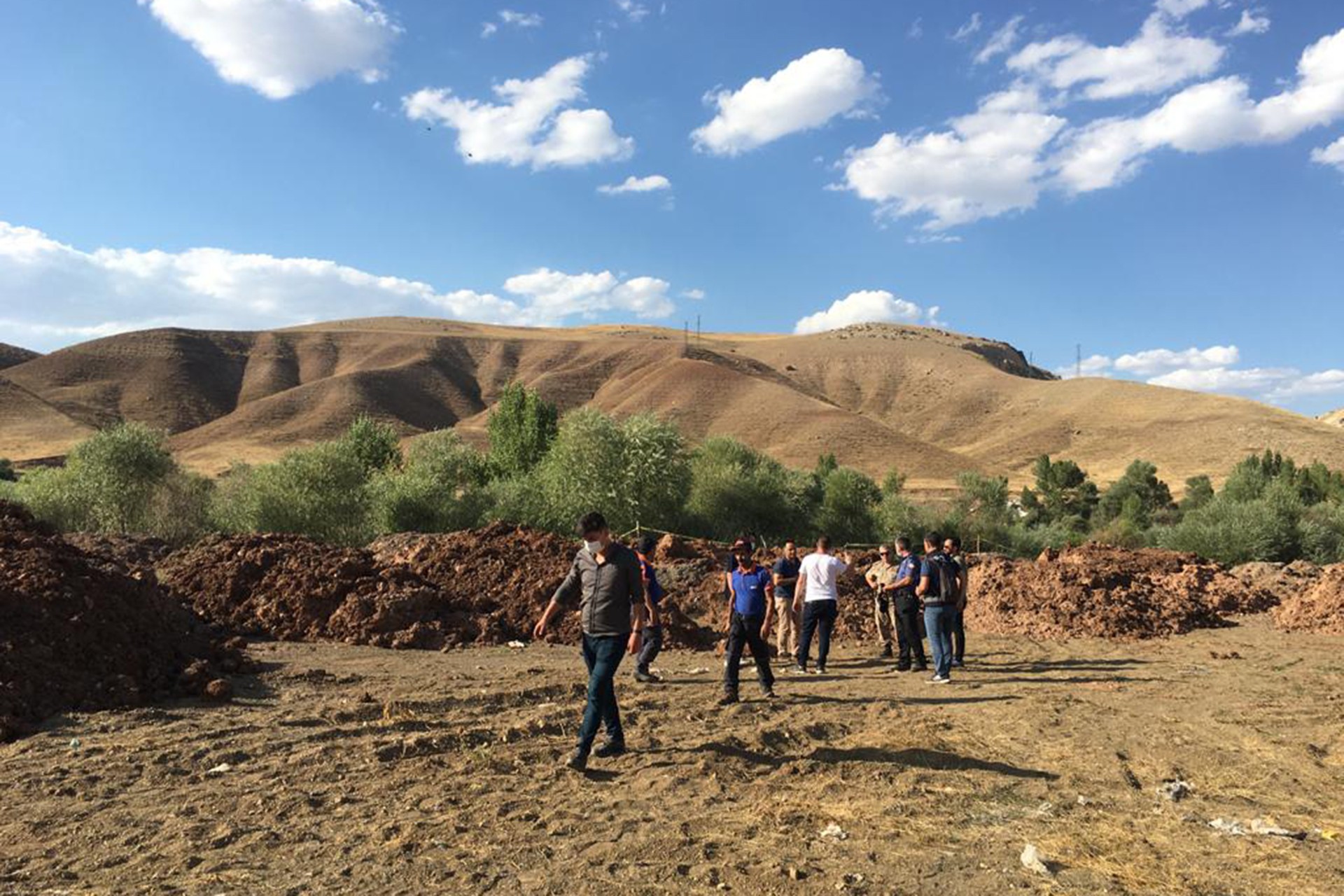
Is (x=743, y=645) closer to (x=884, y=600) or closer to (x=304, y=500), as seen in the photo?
(x=884, y=600)

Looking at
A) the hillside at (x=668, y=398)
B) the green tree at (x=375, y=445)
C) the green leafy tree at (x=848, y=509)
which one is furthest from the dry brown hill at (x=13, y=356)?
the green leafy tree at (x=848, y=509)

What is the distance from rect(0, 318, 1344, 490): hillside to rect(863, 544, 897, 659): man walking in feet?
174

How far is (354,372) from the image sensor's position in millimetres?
117750

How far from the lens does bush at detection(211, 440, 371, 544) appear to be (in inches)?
1237

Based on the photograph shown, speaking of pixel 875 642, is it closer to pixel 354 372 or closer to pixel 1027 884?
pixel 1027 884

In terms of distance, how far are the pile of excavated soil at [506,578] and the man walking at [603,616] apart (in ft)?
24.1

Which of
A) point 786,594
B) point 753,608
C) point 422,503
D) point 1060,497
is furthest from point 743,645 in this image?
point 1060,497

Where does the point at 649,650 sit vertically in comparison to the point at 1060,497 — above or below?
below

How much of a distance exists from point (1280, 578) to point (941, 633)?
13820 mm

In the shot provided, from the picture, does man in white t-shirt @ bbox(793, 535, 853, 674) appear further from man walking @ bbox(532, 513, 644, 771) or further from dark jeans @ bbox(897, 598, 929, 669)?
man walking @ bbox(532, 513, 644, 771)

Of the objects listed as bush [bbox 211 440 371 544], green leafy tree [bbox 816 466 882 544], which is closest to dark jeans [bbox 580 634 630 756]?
bush [bbox 211 440 371 544]

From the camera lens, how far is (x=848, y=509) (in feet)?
159

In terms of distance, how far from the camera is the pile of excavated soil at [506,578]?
46.6ft

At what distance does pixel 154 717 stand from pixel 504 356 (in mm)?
136171
